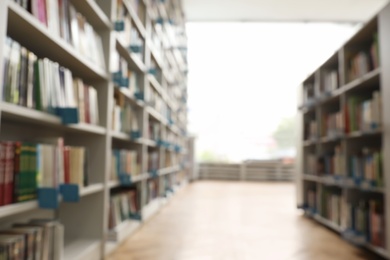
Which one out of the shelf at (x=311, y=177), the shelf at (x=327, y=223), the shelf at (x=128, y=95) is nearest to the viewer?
the shelf at (x=128, y=95)

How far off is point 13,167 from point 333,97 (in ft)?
8.33

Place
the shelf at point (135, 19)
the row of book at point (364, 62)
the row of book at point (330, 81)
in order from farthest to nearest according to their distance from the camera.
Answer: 1. the row of book at point (330, 81)
2. the shelf at point (135, 19)
3. the row of book at point (364, 62)

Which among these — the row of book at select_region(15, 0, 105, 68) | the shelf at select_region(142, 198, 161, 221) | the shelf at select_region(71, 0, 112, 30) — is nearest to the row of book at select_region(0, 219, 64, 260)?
the row of book at select_region(15, 0, 105, 68)

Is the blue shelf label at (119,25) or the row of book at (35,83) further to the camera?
the blue shelf label at (119,25)

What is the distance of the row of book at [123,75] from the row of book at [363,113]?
1.61m

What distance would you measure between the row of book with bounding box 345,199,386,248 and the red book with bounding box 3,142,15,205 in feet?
6.54

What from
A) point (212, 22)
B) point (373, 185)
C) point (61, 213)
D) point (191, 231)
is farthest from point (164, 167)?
point (212, 22)

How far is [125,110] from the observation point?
2.66 metres

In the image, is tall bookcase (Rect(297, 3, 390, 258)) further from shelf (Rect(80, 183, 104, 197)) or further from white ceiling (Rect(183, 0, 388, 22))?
white ceiling (Rect(183, 0, 388, 22))

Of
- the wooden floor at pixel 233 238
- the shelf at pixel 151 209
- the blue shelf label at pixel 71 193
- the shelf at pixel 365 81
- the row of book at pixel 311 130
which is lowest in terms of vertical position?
the wooden floor at pixel 233 238

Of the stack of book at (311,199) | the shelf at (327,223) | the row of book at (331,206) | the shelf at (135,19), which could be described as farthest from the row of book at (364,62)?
the shelf at (135,19)

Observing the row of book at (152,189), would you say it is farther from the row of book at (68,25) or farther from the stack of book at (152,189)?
the row of book at (68,25)

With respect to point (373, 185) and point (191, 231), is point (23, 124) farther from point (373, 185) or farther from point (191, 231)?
point (373, 185)

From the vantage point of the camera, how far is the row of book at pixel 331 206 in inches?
109
